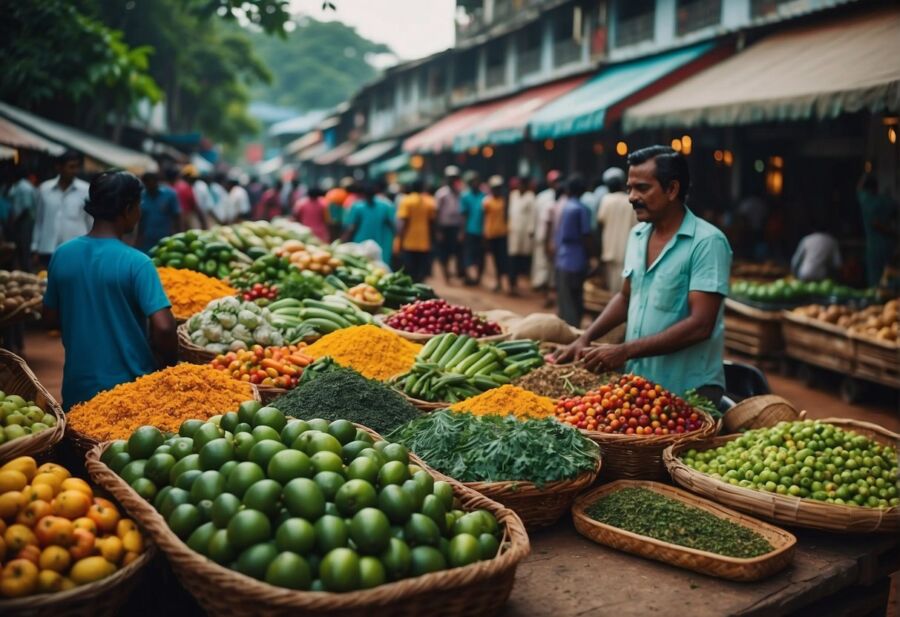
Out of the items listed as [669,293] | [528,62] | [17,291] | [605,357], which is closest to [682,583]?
[605,357]

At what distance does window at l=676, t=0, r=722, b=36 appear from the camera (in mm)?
15195

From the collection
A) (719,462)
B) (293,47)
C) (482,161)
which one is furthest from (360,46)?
(719,462)

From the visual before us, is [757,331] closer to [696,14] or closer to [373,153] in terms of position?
[696,14]

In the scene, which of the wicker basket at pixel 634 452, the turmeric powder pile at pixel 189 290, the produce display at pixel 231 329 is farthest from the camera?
the turmeric powder pile at pixel 189 290

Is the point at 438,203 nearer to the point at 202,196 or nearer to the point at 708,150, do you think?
the point at 202,196

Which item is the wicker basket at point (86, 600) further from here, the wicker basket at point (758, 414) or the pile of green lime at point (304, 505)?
the wicker basket at point (758, 414)

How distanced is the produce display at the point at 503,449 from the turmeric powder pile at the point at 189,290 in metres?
3.53

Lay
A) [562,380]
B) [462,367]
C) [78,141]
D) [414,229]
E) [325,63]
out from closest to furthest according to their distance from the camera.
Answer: [562,380]
[462,367]
[414,229]
[78,141]
[325,63]

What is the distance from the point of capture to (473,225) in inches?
619

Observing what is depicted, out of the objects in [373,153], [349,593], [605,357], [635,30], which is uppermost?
[635,30]

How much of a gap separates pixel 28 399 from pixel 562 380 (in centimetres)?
269

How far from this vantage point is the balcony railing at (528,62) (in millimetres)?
23609

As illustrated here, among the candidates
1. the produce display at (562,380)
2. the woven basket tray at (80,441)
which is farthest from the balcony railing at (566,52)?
the woven basket tray at (80,441)

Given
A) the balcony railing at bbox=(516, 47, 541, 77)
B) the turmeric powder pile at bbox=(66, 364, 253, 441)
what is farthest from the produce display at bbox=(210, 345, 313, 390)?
the balcony railing at bbox=(516, 47, 541, 77)
